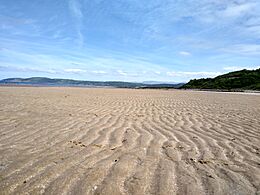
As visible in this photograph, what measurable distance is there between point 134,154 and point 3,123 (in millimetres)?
4204

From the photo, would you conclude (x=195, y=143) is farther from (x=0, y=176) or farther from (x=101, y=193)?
(x=0, y=176)

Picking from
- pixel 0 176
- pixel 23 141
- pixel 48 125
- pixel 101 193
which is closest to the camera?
pixel 101 193

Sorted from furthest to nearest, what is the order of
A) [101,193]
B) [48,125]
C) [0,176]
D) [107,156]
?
[48,125]
[107,156]
[0,176]
[101,193]

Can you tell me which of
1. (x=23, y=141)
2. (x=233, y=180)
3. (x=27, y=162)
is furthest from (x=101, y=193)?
(x=23, y=141)

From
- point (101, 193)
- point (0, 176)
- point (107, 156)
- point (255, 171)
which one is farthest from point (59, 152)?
point (255, 171)

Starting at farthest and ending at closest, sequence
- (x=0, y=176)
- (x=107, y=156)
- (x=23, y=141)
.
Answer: (x=23, y=141), (x=107, y=156), (x=0, y=176)

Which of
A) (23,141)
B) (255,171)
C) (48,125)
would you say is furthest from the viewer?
(48,125)

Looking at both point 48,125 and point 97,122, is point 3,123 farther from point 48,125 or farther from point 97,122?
point 97,122

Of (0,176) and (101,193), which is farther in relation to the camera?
(0,176)

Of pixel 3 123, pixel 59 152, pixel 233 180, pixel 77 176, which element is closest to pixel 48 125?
pixel 3 123

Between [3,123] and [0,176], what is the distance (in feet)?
12.4

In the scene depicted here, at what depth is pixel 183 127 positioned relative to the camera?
6.51 m

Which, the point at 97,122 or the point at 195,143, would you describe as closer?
the point at 195,143

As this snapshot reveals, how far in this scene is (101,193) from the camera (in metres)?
2.78
